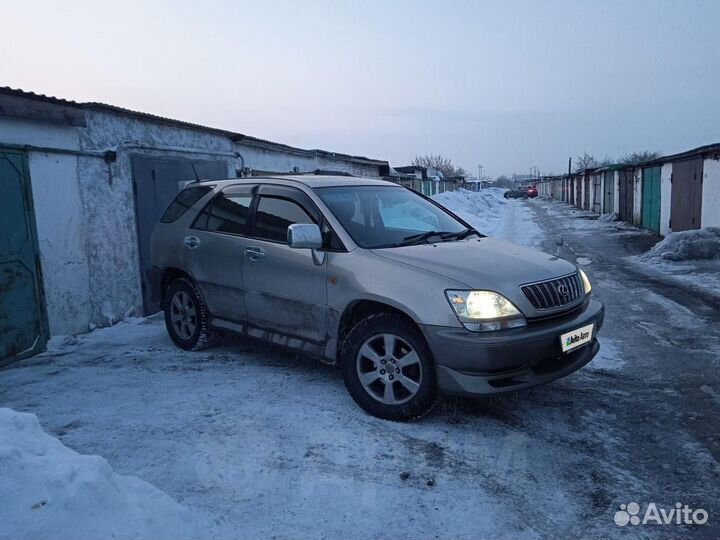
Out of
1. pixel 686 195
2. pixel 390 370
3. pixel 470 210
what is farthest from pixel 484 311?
pixel 470 210

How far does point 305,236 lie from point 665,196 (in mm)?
18148

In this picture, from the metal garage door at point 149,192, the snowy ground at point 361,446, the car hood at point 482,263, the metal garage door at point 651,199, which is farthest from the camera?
the metal garage door at point 651,199

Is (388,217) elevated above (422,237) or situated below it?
above

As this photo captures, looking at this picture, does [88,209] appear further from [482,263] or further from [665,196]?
[665,196]

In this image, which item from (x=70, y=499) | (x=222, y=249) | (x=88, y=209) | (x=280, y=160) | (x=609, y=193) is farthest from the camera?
(x=609, y=193)

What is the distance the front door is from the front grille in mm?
1548

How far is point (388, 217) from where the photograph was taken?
4.80 metres

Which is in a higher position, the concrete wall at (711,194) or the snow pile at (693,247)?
the concrete wall at (711,194)

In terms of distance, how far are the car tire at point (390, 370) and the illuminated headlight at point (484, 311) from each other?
13.9 inches

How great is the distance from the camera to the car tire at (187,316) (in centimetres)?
555

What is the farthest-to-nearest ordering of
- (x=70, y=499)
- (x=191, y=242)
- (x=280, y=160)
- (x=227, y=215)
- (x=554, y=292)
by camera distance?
(x=280, y=160) < (x=191, y=242) < (x=227, y=215) < (x=554, y=292) < (x=70, y=499)

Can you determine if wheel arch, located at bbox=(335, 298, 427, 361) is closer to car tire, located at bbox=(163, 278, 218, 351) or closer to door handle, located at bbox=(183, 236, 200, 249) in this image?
car tire, located at bbox=(163, 278, 218, 351)

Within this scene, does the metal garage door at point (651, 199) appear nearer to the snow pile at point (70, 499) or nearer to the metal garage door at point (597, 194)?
the metal garage door at point (597, 194)

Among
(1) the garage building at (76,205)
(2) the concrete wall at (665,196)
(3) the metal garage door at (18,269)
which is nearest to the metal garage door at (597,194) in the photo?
(2) the concrete wall at (665,196)
